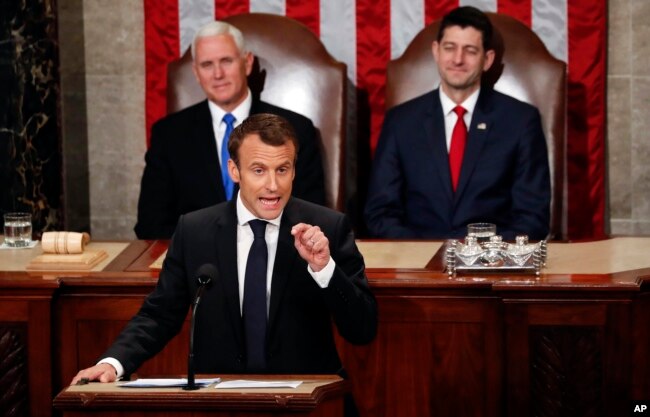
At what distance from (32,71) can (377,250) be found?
2141mm

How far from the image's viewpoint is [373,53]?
5.91 metres

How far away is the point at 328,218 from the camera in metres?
3.46

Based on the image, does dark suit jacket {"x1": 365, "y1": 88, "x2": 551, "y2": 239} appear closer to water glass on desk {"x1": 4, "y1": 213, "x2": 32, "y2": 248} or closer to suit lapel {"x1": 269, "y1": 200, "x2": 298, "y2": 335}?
water glass on desk {"x1": 4, "y1": 213, "x2": 32, "y2": 248}

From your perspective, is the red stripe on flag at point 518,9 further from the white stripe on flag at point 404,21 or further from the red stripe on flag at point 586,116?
the white stripe on flag at point 404,21

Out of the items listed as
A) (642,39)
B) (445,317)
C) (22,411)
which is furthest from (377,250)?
(642,39)

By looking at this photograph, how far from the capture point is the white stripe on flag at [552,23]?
227 inches

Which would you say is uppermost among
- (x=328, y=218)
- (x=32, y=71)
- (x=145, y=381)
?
(x=32, y=71)

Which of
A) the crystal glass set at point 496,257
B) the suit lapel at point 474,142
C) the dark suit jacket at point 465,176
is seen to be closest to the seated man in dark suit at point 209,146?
the dark suit jacket at point 465,176

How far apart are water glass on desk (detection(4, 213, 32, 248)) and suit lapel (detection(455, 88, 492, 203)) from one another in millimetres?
1721

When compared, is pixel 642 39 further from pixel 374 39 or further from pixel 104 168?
pixel 104 168

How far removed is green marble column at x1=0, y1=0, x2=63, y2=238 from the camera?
5.70 meters

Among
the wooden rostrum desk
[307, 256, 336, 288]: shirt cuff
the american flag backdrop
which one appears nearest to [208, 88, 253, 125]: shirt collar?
the american flag backdrop

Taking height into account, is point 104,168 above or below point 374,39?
below

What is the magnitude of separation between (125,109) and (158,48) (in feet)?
1.18
